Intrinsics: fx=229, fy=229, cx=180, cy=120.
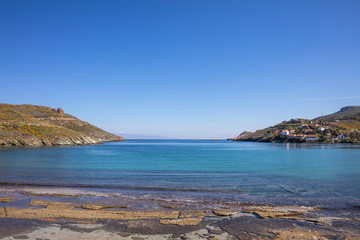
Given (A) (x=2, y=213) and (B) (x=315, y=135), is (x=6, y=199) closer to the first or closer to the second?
(A) (x=2, y=213)

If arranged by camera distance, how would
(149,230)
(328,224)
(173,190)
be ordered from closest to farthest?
(149,230), (328,224), (173,190)

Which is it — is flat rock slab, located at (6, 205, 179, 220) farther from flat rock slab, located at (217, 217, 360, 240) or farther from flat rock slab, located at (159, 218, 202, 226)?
flat rock slab, located at (217, 217, 360, 240)

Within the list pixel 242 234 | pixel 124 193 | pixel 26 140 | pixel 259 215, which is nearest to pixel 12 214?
pixel 124 193

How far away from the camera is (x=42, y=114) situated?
477 ft

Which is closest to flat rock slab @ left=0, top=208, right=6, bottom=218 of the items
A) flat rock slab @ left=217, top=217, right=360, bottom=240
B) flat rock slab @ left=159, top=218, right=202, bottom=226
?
flat rock slab @ left=159, top=218, right=202, bottom=226

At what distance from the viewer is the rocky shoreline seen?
915cm

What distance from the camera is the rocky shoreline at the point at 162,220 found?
915 cm

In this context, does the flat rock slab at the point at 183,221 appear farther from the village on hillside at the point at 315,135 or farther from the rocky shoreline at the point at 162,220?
the village on hillside at the point at 315,135

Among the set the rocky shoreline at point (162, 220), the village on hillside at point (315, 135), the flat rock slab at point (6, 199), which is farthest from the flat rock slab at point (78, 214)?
the village on hillside at point (315, 135)

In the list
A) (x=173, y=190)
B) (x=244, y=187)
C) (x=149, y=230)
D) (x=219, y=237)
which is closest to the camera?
(x=219, y=237)

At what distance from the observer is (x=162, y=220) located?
10727 mm

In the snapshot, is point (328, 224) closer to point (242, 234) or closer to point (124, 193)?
point (242, 234)

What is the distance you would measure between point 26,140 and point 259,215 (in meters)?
94.7

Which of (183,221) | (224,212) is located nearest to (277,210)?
(224,212)
